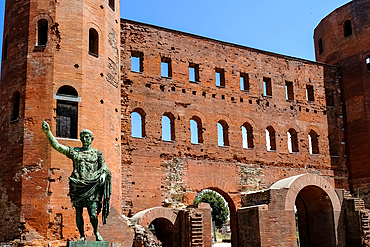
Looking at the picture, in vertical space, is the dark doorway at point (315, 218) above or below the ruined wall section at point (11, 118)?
below

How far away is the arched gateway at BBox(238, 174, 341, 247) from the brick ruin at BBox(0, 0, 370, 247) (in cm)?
6

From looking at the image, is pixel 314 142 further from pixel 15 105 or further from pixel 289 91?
pixel 15 105

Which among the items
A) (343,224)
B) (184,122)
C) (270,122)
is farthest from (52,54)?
(343,224)

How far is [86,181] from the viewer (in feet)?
28.2

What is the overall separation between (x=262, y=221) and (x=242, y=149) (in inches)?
194

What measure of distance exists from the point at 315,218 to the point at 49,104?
1331cm

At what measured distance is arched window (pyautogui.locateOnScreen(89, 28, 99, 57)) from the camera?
18.3m

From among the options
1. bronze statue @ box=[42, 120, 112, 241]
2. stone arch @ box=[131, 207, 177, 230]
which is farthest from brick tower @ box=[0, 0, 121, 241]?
bronze statue @ box=[42, 120, 112, 241]

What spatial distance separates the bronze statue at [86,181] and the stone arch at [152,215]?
939 centimetres

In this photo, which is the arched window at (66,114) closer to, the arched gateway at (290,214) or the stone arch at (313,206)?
the arched gateway at (290,214)

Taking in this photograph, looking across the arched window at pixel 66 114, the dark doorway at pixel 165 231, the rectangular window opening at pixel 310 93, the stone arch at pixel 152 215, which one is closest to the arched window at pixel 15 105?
the arched window at pixel 66 114

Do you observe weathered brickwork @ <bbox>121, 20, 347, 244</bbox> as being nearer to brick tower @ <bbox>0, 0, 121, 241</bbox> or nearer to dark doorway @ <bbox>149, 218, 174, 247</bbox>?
dark doorway @ <bbox>149, 218, 174, 247</bbox>

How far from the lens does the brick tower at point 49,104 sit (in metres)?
15.8

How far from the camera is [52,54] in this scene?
1705cm
